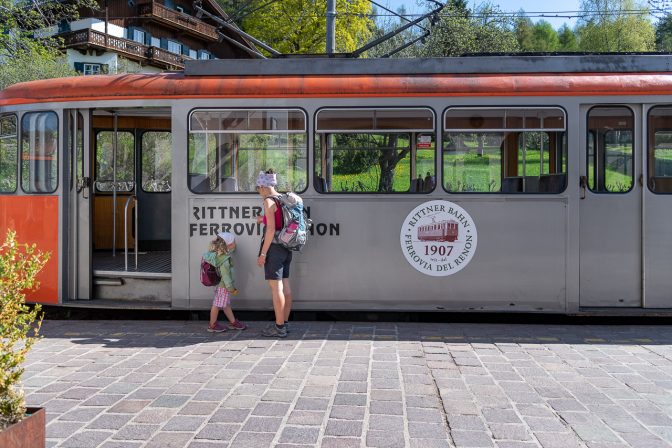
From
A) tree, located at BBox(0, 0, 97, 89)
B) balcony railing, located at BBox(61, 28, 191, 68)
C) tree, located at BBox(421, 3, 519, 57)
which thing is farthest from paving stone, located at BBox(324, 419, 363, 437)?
balcony railing, located at BBox(61, 28, 191, 68)

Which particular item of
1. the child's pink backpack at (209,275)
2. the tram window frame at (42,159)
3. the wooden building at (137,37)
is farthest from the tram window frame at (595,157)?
the wooden building at (137,37)

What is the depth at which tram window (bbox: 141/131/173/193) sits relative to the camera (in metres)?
10.9

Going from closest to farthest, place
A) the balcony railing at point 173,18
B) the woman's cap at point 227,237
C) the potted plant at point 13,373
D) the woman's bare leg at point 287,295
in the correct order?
the potted plant at point 13,373 → the woman's bare leg at point 287,295 → the woman's cap at point 227,237 → the balcony railing at point 173,18

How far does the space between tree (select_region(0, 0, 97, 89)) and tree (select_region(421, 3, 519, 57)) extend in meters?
16.4

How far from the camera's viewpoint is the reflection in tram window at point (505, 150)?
8156 mm

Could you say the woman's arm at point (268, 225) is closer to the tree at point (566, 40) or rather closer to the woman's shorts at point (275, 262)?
the woman's shorts at point (275, 262)

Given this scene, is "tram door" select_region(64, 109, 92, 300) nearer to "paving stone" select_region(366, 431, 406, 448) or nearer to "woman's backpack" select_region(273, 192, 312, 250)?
"woman's backpack" select_region(273, 192, 312, 250)

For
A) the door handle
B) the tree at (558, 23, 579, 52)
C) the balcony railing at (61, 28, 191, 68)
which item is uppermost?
the tree at (558, 23, 579, 52)

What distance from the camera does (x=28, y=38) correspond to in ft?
74.2

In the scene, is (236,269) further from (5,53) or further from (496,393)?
(5,53)

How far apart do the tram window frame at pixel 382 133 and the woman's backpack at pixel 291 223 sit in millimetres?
811

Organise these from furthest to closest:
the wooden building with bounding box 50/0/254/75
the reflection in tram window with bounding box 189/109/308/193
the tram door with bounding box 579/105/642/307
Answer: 1. the wooden building with bounding box 50/0/254/75
2. the reflection in tram window with bounding box 189/109/308/193
3. the tram door with bounding box 579/105/642/307

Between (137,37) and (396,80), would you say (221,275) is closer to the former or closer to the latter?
(396,80)

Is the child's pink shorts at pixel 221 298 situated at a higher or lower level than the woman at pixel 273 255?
lower
